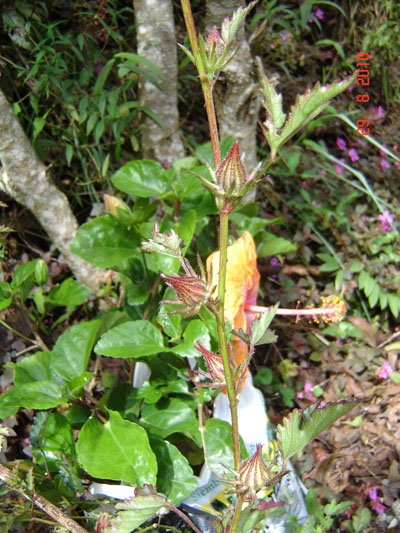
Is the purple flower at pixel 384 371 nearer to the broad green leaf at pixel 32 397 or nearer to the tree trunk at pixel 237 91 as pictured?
the tree trunk at pixel 237 91

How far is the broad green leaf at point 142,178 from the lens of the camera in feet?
3.71

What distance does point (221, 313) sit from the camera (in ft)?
1.69

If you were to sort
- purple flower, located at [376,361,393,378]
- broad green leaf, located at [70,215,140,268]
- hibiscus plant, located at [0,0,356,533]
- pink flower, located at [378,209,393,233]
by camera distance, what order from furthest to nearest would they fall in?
1. pink flower, located at [378,209,393,233]
2. purple flower, located at [376,361,393,378]
3. broad green leaf, located at [70,215,140,268]
4. hibiscus plant, located at [0,0,356,533]

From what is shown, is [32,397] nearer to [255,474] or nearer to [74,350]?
[74,350]

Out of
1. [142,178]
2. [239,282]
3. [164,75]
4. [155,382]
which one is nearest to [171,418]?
[155,382]

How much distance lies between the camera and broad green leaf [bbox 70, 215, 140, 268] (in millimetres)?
1060

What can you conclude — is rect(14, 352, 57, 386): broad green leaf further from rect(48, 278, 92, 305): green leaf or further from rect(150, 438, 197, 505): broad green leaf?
rect(150, 438, 197, 505): broad green leaf

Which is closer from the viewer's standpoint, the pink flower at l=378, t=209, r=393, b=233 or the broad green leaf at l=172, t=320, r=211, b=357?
the broad green leaf at l=172, t=320, r=211, b=357

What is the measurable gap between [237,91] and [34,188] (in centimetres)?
65

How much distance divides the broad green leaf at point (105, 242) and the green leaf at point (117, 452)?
336 millimetres

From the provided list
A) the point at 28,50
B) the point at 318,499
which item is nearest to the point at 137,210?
the point at 28,50

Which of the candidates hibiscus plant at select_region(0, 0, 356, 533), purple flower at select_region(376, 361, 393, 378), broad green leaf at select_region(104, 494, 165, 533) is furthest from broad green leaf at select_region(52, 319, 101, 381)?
purple flower at select_region(376, 361, 393, 378)

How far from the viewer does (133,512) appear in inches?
22.2

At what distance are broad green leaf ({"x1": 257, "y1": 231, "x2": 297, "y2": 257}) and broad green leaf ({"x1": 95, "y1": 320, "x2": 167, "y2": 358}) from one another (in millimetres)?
424
